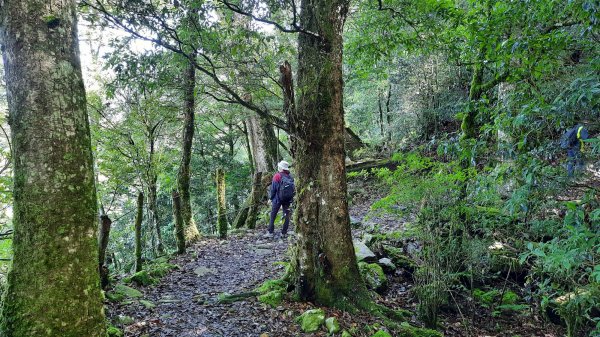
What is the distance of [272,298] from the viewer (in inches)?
209

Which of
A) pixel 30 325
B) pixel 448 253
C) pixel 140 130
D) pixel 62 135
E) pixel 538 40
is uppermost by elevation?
pixel 140 130

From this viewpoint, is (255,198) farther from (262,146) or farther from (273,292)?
(273,292)

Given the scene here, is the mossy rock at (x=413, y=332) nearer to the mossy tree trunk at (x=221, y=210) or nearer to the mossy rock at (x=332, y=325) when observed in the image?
the mossy rock at (x=332, y=325)

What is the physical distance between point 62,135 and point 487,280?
26.4 feet

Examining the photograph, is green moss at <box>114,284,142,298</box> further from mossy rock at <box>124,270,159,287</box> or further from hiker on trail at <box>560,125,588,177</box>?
hiker on trail at <box>560,125,588,177</box>

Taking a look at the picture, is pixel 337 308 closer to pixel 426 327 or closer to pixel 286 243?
pixel 426 327

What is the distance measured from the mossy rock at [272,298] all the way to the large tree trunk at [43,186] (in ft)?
9.09

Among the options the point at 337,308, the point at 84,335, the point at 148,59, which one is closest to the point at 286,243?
the point at 337,308

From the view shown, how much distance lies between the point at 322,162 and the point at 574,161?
2.88 meters

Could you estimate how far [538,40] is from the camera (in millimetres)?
3527

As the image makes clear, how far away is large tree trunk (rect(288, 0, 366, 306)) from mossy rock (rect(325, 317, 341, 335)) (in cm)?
48

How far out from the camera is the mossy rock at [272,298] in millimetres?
5233

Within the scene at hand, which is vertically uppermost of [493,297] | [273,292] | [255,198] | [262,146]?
[262,146]

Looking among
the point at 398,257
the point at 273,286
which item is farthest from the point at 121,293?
the point at 398,257
